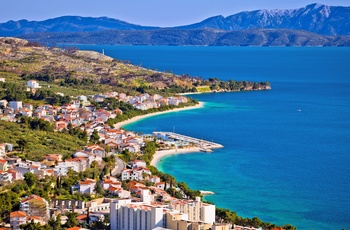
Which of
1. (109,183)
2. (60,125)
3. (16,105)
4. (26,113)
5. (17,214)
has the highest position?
(16,105)

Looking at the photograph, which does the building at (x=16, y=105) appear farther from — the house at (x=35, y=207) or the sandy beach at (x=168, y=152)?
the house at (x=35, y=207)

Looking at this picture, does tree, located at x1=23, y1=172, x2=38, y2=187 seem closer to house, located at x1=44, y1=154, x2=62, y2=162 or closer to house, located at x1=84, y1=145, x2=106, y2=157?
house, located at x1=44, y1=154, x2=62, y2=162

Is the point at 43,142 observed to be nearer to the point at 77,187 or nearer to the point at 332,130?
the point at 77,187

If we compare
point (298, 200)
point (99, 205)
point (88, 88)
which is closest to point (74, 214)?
point (99, 205)

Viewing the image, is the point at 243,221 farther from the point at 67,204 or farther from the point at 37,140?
the point at 37,140

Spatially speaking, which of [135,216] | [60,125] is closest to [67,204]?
[135,216]

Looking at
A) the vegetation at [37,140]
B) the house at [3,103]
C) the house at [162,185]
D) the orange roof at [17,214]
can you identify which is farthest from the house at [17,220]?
the house at [3,103]
